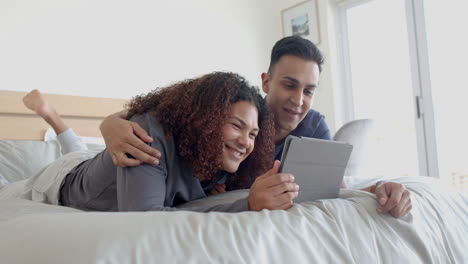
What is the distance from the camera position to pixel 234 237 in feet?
1.88

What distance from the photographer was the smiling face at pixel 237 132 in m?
1.08

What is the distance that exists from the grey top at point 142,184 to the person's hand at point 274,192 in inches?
1.7

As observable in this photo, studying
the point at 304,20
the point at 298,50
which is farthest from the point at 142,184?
the point at 304,20

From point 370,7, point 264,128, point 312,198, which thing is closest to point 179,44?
point 370,7

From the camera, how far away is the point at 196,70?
3207 millimetres

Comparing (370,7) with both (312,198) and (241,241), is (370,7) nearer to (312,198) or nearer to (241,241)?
(312,198)

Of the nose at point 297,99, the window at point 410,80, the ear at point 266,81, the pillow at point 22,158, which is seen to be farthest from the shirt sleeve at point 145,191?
the window at point 410,80

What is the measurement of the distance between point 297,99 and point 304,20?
221 centimetres

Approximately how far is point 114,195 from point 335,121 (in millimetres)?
2559

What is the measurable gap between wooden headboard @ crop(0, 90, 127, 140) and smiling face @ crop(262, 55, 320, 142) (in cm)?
139

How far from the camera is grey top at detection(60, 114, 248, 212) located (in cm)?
88

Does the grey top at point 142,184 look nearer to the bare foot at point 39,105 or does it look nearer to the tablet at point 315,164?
the tablet at point 315,164

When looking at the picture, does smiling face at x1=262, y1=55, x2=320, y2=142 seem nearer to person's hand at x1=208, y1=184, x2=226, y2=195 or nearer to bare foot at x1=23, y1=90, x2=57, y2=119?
person's hand at x1=208, y1=184, x2=226, y2=195

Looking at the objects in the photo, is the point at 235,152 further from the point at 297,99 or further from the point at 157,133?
the point at 297,99
